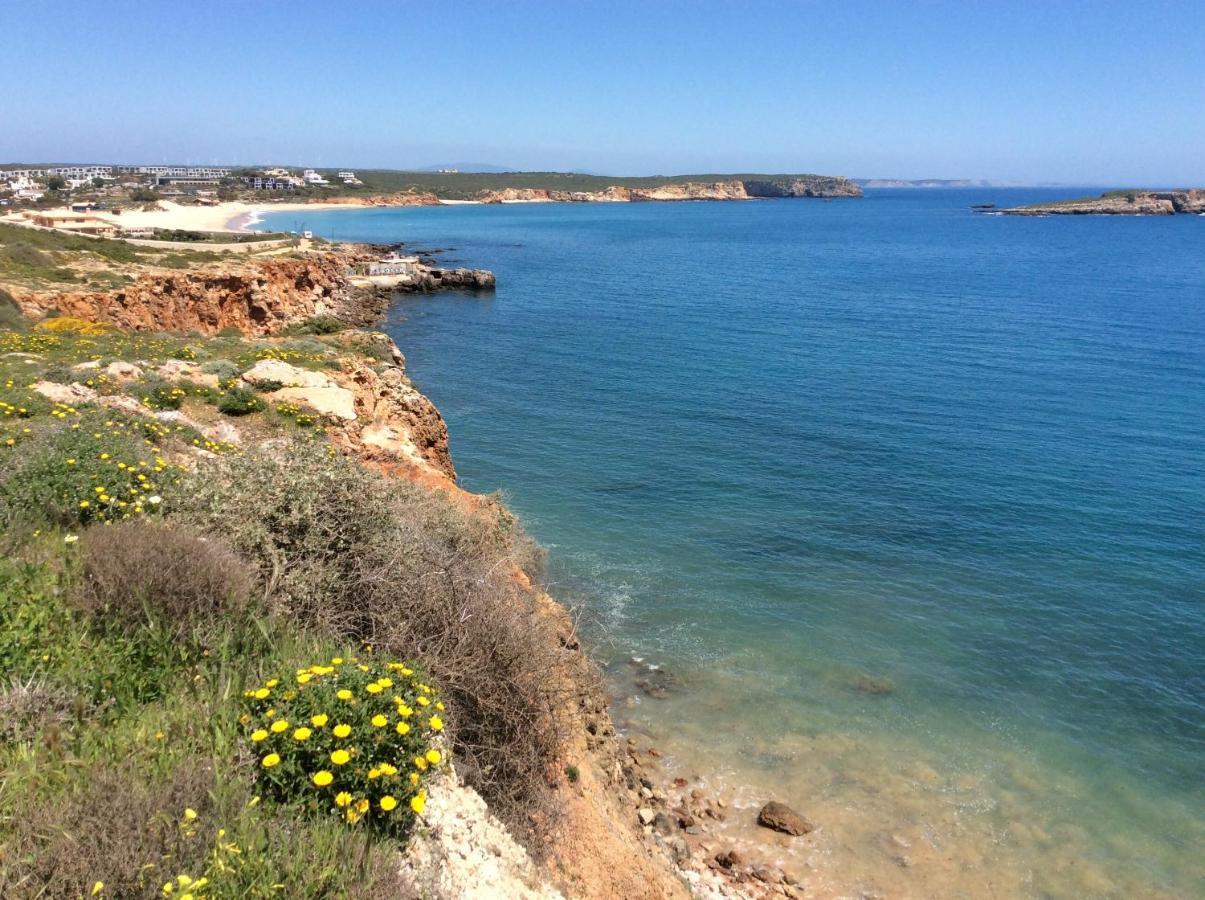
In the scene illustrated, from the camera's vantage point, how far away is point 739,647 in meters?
17.8

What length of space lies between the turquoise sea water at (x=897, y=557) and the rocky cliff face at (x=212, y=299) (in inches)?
311

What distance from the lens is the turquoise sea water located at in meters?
13.6

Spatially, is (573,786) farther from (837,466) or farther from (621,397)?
(621,397)

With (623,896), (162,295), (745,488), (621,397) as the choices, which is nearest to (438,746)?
(623,896)

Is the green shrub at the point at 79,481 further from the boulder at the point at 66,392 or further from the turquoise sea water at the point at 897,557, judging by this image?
the turquoise sea water at the point at 897,557

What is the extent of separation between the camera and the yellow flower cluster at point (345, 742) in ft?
15.6

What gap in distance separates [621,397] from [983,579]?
1969cm

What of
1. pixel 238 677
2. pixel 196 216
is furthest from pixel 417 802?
pixel 196 216

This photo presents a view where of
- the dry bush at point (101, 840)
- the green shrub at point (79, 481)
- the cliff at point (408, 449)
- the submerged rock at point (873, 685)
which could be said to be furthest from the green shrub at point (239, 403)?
the submerged rock at point (873, 685)

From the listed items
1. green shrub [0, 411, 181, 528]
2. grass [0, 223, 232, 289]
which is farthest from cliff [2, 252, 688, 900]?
grass [0, 223, 232, 289]

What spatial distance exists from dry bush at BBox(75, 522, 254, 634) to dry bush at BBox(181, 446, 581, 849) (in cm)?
49

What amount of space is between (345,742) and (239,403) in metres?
13.5

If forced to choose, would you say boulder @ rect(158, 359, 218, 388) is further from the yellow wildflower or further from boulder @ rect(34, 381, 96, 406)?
the yellow wildflower

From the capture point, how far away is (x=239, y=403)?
16594 mm
